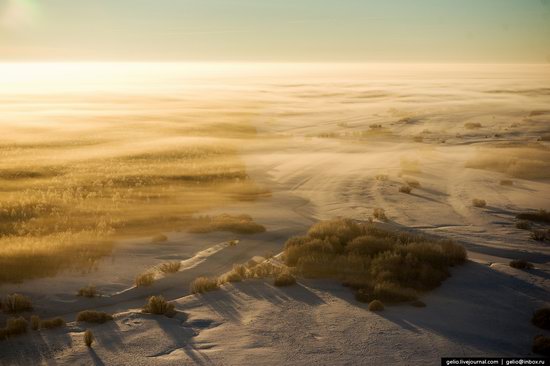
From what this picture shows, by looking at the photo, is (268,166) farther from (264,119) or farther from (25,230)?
(264,119)

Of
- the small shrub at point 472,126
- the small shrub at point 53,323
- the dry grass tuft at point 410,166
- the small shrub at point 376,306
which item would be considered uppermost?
the small shrub at point 472,126

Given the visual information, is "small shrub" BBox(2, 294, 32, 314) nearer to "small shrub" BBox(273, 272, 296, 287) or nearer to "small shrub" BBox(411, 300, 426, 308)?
"small shrub" BBox(273, 272, 296, 287)

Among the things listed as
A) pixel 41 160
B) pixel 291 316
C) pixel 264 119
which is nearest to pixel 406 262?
pixel 291 316

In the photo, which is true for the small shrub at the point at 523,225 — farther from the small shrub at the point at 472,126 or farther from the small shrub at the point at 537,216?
the small shrub at the point at 472,126

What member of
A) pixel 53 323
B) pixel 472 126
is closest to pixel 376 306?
pixel 53 323

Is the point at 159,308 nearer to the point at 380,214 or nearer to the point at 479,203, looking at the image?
the point at 380,214

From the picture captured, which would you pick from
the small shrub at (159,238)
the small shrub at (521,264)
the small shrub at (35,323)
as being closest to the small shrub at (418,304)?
the small shrub at (521,264)

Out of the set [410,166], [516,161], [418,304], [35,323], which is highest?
[516,161]
